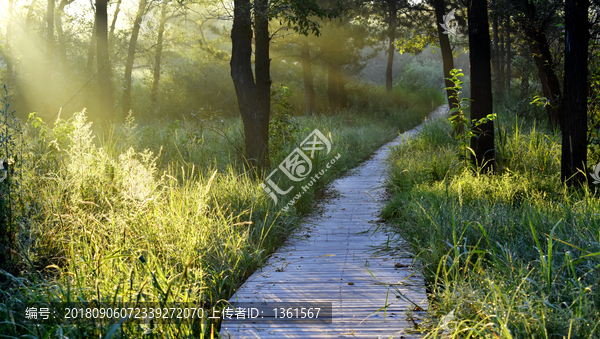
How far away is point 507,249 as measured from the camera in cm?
Answer: 271

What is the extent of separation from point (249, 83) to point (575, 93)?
4.46 metres

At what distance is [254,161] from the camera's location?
22.4ft

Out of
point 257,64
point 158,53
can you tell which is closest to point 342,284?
point 257,64

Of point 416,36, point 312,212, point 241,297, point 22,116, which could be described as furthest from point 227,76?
point 241,297

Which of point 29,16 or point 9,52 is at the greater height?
point 29,16

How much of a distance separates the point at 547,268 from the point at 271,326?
1659mm

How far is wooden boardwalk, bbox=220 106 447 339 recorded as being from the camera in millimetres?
2459

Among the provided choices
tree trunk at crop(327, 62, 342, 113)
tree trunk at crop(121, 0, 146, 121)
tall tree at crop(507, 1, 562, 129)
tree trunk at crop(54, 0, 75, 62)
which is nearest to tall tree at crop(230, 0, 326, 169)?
tall tree at crop(507, 1, 562, 129)

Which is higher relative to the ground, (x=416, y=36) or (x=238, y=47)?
(x=416, y=36)

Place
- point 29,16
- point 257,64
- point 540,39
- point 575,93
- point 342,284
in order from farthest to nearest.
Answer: point 29,16 → point 540,39 → point 257,64 → point 575,93 → point 342,284

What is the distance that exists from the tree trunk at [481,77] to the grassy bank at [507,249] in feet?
1.12

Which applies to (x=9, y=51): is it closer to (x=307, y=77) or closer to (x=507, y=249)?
(x=307, y=77)

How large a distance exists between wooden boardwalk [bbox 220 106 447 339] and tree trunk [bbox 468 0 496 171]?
217 centimetres

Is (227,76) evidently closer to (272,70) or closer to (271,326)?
(272,70)
